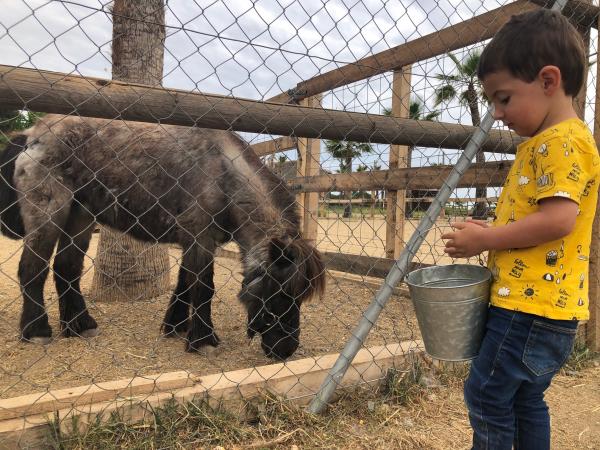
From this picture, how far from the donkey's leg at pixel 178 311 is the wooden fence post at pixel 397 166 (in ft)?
8.07

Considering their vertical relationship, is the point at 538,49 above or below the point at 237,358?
above

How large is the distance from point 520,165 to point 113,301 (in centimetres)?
480

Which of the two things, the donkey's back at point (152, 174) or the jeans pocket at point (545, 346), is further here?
the donkey's back at point (152, 174)

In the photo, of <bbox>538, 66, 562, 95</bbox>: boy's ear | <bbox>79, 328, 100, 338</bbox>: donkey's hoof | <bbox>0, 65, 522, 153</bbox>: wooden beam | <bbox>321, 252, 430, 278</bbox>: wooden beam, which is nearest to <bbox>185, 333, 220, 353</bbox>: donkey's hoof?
<bbox>79, 328, 100, 338</bbox>: donkey's hoof

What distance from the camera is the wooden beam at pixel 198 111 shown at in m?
1.85

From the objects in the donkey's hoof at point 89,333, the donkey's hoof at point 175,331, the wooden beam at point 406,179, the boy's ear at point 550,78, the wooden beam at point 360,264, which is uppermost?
the boy's ear at point 550,78

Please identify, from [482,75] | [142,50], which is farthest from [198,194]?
[482,75]

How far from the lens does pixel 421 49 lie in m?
5.00

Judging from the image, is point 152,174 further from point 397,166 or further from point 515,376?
point 515,376

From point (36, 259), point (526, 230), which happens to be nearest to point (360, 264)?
point (36, 259)

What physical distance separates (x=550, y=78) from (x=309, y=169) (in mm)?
6004

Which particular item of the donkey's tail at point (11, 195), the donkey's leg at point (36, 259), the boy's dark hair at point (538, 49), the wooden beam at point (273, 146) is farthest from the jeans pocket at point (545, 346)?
the wooden beam at point (273, 146)

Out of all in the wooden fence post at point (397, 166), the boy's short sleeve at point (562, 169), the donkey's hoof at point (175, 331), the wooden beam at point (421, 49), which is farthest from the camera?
the wooden fence post at point (397, 166)

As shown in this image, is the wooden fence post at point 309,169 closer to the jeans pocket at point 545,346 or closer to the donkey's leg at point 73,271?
the donkey's leg at point 73,271
